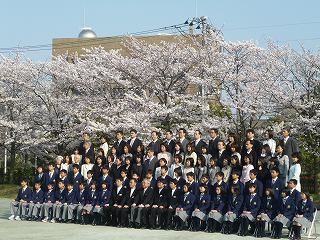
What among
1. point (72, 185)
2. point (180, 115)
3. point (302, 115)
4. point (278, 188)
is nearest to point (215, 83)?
point (180, 115)

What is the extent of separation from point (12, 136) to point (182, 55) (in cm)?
984

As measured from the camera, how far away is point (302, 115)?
75.4 feet

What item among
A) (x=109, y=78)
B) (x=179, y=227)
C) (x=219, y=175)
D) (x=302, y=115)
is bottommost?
(x=179, y=227)

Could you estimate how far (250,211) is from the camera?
13016 mm

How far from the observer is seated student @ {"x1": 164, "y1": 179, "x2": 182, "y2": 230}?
14133 mm

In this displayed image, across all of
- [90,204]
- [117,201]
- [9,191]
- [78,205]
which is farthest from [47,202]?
[9,191]

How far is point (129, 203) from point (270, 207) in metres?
3.34

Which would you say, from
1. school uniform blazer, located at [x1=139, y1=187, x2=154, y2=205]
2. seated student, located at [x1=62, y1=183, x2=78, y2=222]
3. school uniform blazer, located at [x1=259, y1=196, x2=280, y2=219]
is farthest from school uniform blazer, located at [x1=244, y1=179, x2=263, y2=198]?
seated student, located at [x1=62, y1=183, x2=78, y2=222]

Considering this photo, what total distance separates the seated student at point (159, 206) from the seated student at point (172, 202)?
10 cm

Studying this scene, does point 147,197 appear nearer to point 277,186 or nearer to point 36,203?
point 277,186

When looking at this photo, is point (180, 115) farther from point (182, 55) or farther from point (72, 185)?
point (72, 185)

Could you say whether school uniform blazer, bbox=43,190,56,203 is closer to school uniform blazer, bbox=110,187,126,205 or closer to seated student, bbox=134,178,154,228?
school uniform blazer, bbox=110,187,126,205

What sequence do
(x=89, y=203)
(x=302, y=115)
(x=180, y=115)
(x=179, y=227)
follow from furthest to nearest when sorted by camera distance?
(x=180, y=115) < (x=302, y=115) < (x=89, y=203) < (x=179, y=227)

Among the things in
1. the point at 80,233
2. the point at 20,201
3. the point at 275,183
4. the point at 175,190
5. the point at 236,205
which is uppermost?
the point at 275,183
